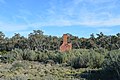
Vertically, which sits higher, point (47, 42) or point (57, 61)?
point (47, 42)

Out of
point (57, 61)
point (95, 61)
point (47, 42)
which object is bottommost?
point (95, 61)

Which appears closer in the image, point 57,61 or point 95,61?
point 95,61

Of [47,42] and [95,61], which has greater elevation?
[47,42]

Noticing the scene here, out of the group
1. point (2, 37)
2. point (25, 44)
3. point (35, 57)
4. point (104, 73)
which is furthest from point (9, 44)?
point (104, 73)

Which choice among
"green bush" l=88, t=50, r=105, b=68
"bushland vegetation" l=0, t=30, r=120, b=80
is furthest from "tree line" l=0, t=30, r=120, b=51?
"green bush" l=88, t=50, r=105, b=68

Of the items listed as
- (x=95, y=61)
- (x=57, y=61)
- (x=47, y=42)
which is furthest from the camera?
(x=47, y=42)

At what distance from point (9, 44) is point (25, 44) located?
5.38 meters

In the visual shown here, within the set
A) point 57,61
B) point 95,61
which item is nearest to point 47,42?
point 57,61

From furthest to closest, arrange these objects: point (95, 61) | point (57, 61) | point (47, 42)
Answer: point (47, 42) → point (57, 61) → point (95, 61)

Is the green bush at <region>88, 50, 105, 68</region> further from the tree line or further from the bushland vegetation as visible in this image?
the tree line

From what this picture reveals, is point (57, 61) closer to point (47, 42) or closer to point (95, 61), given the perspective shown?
point (95, 61)

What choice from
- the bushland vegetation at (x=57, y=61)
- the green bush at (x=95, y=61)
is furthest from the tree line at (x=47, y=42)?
the green bush at (x=95, y=61)

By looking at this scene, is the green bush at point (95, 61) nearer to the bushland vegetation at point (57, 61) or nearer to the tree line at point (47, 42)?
the bushland vegetation at point (57, 61)

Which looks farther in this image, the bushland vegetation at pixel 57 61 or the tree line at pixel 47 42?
the tree line at pixel 47 42
